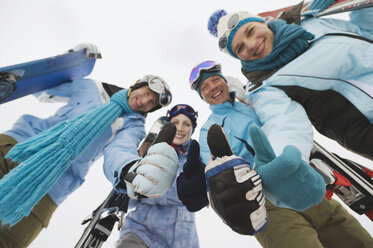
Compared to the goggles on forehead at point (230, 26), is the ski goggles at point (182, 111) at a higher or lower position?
lower

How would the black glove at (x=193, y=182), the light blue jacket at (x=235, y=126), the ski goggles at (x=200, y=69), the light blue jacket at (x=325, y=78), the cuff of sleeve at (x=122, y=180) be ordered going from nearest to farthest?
1. the black glove at (x=193, y=182)
2. the light blue jacket at (x=325, y=78)
3. the cuff of sleeve at (x=122, y=180)
4. the light blue jacket at (x=235, y=126)
5. the ski goggles at (x=200, y=69)

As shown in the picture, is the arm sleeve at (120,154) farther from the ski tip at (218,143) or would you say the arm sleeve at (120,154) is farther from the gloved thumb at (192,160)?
the ski tip at (218,143)

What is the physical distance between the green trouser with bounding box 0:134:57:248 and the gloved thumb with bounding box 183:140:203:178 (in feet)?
4.14

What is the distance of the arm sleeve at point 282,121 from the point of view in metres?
0.59

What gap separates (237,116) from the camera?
1186 mm

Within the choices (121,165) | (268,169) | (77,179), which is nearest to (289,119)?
(268,169)

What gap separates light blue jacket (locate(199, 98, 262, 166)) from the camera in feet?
3.30

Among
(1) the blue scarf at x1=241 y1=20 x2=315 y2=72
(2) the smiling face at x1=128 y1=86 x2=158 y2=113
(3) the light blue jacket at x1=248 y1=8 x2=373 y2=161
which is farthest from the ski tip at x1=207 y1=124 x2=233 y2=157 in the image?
(2) the smiling face at x1=128 y1=86 x2=158 y2=113

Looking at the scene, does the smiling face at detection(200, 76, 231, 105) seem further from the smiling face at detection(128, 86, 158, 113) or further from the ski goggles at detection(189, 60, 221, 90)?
the smiling face at detection(128, 86, 158, 113)

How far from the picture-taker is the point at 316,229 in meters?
1.05

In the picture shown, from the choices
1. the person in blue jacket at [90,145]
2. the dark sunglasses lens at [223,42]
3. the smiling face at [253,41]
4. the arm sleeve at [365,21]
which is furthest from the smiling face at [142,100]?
the arm sleeve at [365,21]

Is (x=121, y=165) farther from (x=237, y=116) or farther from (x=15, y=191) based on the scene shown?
(x=237, y=116)

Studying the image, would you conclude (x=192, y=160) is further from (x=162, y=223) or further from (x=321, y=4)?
(x=321, y=4)

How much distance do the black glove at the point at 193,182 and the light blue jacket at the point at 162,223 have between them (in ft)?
2.90
